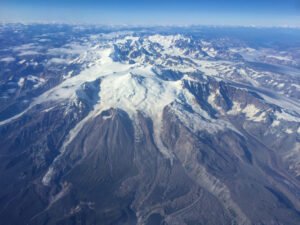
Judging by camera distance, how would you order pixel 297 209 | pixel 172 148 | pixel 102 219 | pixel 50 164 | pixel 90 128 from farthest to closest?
pixel 90 128
pixel 172 148
pixel 50 164
pixel 297 209
pixel 102 219

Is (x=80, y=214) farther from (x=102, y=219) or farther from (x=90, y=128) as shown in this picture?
(x=90, y=128)

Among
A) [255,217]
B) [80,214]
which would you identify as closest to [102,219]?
[80,214]

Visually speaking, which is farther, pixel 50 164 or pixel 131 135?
pixel 131 135

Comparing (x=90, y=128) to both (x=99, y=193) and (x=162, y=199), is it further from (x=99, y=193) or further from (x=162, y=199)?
(x=162, y=199)

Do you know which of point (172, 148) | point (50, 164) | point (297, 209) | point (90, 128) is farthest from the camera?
point (90, 128)

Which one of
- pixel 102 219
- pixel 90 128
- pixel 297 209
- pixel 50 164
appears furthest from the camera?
pixel 90 128

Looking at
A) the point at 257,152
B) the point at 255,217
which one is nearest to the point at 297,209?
the point at 255,217

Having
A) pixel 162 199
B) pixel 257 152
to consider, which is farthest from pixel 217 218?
pixel 257 152

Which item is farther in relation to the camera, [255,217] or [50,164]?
[50,164]
